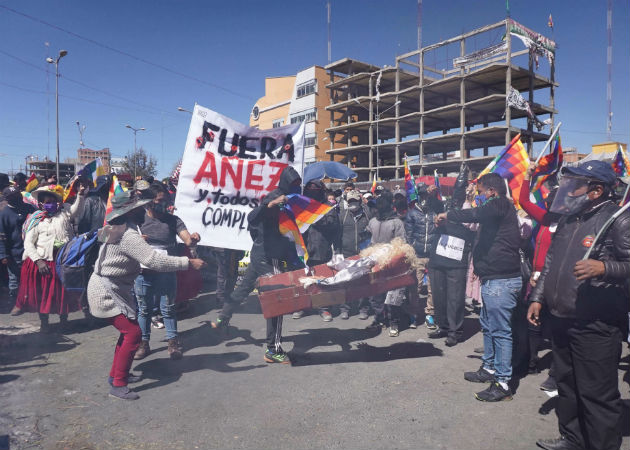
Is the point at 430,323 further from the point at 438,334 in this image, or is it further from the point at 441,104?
the point at 441,104

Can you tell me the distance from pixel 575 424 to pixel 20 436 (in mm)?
4571

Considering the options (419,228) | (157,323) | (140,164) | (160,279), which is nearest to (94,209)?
(157,323)

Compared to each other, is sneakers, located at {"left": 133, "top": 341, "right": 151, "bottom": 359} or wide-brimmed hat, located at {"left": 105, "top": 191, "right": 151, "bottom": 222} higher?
wide-brimmed hat, located at {"left": 105, "top": 191, "right": 151, "bottom": 222}

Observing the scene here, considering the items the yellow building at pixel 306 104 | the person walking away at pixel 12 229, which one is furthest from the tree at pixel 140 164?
the person walking away at pixel 12 229

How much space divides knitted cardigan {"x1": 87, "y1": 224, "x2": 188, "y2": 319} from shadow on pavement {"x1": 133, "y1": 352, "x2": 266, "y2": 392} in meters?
0.90

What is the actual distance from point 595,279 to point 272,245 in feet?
11.8

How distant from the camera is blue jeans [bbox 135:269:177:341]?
5.59 metres

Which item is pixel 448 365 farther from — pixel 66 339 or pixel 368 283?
pixel 66 339

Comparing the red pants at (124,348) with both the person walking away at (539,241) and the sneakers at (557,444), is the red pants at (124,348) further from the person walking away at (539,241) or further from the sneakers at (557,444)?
the person walking away at (539,241)

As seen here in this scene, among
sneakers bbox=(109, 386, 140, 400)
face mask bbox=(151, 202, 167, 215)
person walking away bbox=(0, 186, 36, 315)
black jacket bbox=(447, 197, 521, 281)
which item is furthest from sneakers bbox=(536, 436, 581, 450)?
person walking away bbox=(0, 186, 36, 315)

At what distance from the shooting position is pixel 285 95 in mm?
59375

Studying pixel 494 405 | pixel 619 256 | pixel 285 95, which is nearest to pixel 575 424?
pixel 494 405

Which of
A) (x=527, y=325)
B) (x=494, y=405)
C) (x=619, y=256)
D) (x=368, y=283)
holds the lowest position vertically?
(x=494, y=405)

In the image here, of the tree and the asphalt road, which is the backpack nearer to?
the asphalt road
